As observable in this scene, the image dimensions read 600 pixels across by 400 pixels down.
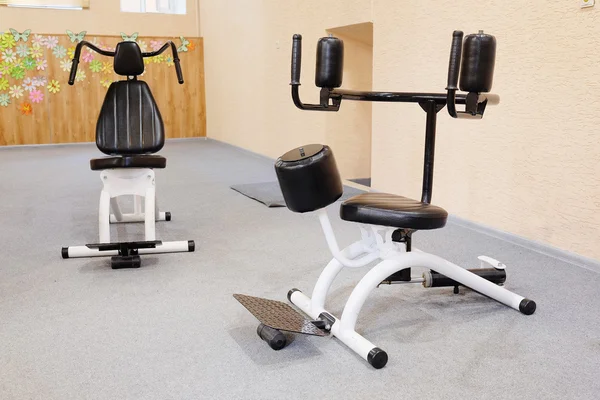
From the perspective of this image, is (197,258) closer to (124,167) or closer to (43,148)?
(124,167)

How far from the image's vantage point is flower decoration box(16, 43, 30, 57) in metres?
7.66

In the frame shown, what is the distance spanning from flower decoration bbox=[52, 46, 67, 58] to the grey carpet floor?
15.0ft

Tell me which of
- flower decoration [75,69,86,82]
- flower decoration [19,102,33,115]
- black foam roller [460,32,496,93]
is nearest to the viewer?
black foam roller [460,32,496,93]

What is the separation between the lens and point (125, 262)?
2.96m

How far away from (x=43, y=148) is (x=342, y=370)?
688 cm

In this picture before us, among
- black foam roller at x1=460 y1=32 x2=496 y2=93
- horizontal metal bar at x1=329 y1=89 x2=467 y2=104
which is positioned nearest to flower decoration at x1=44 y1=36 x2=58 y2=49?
horizontal metal bar at x1=329 y1=89 x2=467 y2=104

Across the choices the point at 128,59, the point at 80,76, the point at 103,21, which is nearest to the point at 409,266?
the point at 128,59

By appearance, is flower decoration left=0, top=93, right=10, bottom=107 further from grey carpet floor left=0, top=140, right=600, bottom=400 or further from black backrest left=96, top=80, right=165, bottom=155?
black backrest left=96, top=80, right=165, bottom=155

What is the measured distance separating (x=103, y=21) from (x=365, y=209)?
23.0ft

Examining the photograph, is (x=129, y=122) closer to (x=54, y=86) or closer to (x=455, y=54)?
(x=455, y=54)

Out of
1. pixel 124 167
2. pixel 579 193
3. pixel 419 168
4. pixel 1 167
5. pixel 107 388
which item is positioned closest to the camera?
pixel 107 388

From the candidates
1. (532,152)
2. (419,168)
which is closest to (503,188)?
(532,152)

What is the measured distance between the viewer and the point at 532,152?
3309 mm

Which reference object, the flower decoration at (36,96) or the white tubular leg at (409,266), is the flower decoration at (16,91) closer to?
the flower decoration at (36,96)
